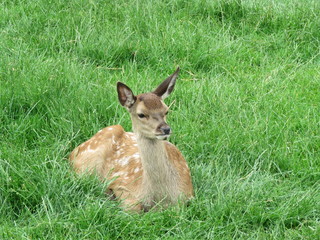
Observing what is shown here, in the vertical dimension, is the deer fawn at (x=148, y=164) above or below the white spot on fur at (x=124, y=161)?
above

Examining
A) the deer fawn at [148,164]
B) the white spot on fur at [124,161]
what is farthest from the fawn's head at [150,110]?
the white spot on fur at [124,161]

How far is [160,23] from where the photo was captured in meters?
8.23

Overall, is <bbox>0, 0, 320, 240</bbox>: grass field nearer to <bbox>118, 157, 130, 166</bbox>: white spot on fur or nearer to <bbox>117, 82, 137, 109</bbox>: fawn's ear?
<bbox>118, 157, 130, 166</bbox>: white spot on fur

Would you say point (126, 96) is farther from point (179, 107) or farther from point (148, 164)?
point (179, 107)

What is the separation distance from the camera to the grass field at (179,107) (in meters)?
5.10

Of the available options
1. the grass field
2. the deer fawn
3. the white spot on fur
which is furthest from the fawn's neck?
the white spot on fur

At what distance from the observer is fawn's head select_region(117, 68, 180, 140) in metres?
5.27

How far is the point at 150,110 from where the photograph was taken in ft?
17.6

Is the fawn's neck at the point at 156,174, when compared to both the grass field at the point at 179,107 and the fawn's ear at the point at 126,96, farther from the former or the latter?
the fawn's ear at the point at 126,96

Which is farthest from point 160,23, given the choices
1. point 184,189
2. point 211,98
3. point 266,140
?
point 184,189

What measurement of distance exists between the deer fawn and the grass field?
0.47 ft

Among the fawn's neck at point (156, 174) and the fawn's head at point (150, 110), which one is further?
the fawn's neck at point (156, 174)

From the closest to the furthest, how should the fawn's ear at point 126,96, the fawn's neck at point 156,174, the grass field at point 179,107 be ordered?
the grass field at point 179,107
the fawn's neck at point 156,174
the fawn's ear at point 126,96

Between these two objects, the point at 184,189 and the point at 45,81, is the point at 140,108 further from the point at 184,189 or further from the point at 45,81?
the point at 45,81
